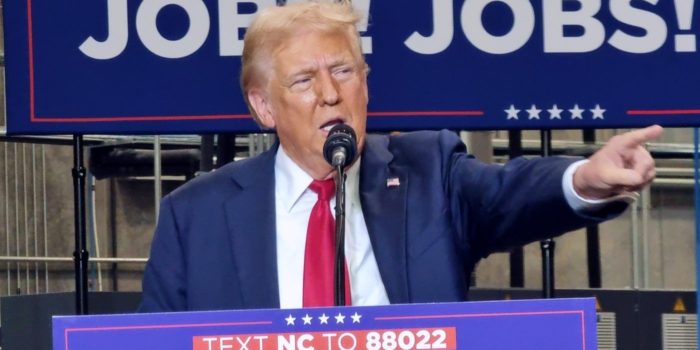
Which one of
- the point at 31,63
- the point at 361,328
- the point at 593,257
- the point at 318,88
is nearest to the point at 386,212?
the point at 318,88

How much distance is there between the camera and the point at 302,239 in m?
2.74

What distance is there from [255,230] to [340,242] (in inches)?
16.0

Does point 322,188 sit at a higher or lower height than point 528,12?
lower

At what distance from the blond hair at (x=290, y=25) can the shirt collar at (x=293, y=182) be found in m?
0.18

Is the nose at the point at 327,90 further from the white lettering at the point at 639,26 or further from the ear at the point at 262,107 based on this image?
the white lettering at the point at 639,26

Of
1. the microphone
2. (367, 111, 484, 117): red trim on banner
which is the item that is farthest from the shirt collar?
(367, 111, 484, 117): red trim on banner

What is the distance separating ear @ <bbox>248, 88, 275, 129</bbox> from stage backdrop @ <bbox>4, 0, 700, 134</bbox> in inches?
69.8

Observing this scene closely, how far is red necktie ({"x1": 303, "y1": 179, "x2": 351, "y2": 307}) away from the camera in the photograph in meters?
2.61

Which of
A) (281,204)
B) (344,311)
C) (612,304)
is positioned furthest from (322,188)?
(612,304)

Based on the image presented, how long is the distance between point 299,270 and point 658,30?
93.0 inches

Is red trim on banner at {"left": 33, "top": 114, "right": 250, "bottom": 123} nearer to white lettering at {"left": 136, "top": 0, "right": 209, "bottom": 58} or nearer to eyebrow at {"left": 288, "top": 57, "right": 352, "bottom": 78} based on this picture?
white lettering at {"left": 136, "top": 0, "right": 209, "bottom": 58}

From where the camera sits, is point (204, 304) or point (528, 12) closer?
point (204, 304)

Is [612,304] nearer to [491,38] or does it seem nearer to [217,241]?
[491,38]

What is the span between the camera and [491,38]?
470 cm
